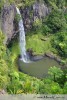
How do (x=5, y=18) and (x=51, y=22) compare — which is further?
(x=51, y=22)

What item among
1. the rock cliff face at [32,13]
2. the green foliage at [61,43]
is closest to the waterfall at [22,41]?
the rock cliff face at [32,13]

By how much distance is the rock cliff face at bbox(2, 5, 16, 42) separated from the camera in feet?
87.9

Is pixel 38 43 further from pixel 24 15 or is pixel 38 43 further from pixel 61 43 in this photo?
pixel 24 15

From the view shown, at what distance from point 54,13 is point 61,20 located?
129 centimetres

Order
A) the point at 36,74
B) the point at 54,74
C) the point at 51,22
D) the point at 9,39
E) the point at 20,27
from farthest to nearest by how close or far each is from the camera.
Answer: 1. the point at 51,22
2. the point at 20,27
3. the point at 9,39
4. the point at 36,74
5. the point at 54,74

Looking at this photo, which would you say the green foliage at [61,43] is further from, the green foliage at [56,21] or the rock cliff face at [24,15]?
the rock cliff face at [24,15]

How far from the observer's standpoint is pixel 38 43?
31062 millimetres

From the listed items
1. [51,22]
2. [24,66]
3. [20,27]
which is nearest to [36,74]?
[24,66]

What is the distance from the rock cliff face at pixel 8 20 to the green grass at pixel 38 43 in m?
2.95

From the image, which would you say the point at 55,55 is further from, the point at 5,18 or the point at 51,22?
the point at 5,18

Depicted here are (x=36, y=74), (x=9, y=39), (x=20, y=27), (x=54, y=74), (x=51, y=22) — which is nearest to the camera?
(x=54, y=74)

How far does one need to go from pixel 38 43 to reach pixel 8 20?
201 inches

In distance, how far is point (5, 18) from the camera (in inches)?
1066

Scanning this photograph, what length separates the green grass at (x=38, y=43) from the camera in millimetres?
30422
